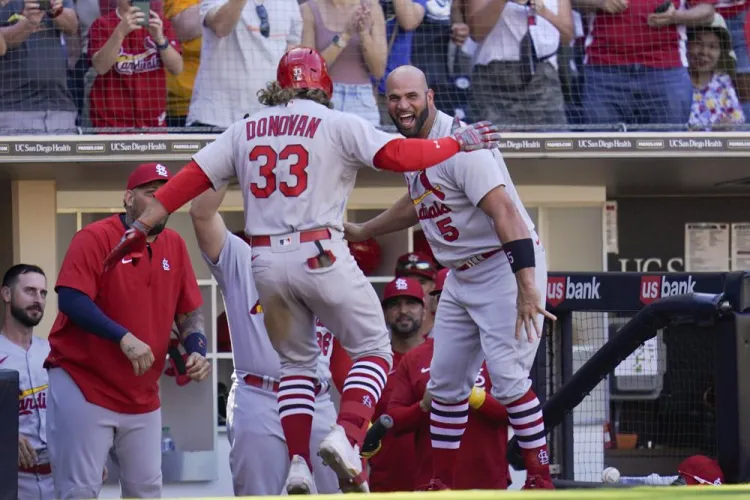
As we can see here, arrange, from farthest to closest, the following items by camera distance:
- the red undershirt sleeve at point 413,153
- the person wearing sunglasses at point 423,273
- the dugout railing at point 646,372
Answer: the person wearing sunglasses at point 423,273 < the red undershirt sleeve at point 413,153 < the dugout railing at point 646,372

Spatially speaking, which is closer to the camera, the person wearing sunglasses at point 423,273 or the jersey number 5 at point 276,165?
the jersey number 5 at point 276,165

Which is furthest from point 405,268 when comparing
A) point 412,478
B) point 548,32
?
point 548,32

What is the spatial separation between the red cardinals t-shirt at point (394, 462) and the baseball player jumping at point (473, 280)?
3.76 ft

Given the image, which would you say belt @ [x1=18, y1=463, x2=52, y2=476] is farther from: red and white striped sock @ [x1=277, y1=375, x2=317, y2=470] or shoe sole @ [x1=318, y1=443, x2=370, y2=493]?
shoe sole @ [x1=318, y1=443, x2=370, y2=493]

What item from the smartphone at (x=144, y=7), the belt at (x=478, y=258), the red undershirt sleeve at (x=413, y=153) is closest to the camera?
the red undershirt sleeve at (x=413, y=153)

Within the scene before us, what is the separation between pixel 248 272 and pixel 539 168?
381cm

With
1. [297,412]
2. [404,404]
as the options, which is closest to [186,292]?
[404,404]

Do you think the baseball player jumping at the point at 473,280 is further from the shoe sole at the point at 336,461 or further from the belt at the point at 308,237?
the shoe sole at the point at 336,461

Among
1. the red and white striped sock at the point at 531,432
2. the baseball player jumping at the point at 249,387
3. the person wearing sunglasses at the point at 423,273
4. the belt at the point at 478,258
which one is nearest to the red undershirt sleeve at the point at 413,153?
the belt at the point at 478,258

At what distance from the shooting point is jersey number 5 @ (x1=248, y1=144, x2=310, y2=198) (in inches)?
200

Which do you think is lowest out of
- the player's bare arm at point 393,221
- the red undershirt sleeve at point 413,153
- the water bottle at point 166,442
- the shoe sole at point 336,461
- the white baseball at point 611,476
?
the water bottle at point 166,442

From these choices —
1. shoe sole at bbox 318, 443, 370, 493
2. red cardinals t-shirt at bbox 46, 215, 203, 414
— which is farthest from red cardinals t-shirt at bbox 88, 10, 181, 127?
shoe sole at bbox 318, 443, 370, 493

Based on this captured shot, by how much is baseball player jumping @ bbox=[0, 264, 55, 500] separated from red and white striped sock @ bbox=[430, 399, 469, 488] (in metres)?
2.46

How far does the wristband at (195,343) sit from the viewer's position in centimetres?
647
